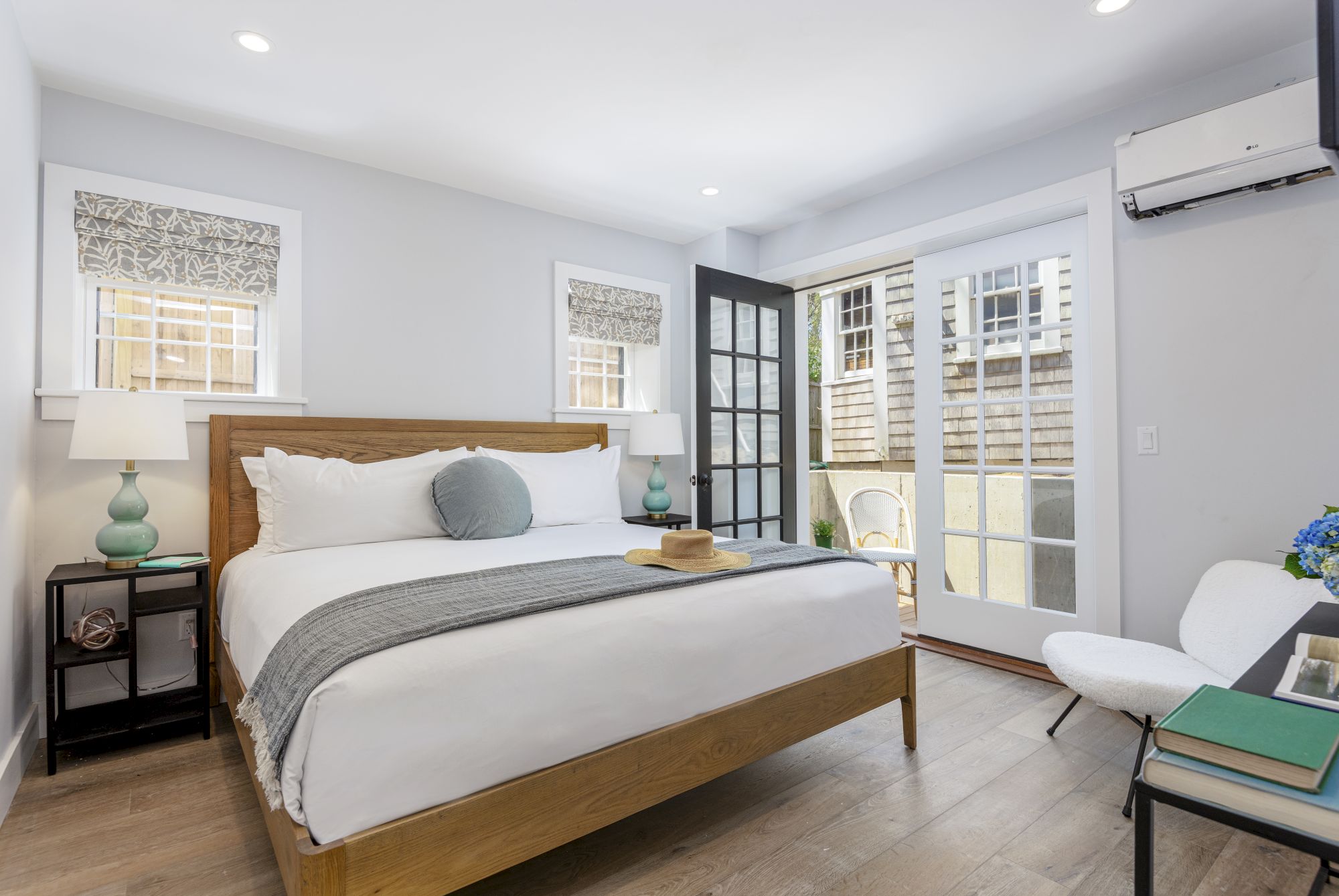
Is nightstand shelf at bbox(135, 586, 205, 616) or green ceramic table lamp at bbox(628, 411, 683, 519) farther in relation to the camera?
green ceramic table lamp at bbox(628, 411, 683, 519)

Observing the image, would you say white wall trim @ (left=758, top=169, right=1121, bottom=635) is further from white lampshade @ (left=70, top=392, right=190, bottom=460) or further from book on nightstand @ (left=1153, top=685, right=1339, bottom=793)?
white lampshade @ (left=70, top=392, right=190, bottom=460)

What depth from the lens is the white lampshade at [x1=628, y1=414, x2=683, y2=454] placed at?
399cm

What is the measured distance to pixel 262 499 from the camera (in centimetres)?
284

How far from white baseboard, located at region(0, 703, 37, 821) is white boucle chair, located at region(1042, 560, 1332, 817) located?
3.37m

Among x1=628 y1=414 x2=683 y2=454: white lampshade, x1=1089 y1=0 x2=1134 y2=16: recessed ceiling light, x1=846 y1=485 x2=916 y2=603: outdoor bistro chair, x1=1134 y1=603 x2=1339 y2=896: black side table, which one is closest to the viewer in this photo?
x1=1134 y1=603 x2=1339 y2=896: black side table

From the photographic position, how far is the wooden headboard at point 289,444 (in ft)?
9.37

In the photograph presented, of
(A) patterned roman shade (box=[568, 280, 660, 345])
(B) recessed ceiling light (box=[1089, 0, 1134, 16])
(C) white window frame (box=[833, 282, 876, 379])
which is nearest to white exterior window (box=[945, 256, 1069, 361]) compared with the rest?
(B) recessed ceiling light (box=[1089, 0, 1134, 16])

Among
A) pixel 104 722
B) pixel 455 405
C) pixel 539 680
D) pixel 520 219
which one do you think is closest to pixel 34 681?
pixel 104 722

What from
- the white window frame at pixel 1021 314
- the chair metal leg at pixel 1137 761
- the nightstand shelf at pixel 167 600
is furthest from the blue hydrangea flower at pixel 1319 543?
the nightstand shelf at pixel 167 600

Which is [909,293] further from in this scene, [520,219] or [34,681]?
[34,681]

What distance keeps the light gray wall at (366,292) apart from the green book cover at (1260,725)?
333cm

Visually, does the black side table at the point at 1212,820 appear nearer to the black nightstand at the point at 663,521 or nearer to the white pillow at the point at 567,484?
the white pillow at the point at 567,484

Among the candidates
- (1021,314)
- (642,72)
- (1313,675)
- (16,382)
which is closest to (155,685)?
(16,382)

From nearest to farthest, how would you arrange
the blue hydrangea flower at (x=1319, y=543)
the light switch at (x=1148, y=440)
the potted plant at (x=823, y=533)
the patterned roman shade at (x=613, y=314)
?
the blue hydrangea flower at (x=1319, y=543)
the light switch at (x=1148, y=440)
the patterned roman shade at (x=613, y=314)
the potted plant at (x=823, y=533)
